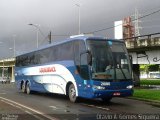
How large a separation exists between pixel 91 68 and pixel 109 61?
1010 millimetres

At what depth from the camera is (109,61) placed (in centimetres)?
1967

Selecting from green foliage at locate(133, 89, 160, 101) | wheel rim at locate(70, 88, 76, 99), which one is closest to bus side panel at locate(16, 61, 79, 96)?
wheel rim at locate(70, 88, 76, 99)

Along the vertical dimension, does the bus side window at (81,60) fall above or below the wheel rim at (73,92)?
above

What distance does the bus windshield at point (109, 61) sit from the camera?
63.8ft

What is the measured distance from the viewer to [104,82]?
63.6ft

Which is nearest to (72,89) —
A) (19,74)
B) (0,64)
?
(19,74)

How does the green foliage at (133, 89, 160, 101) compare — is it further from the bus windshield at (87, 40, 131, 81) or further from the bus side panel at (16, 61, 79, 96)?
the bus side panel at (16, 61, 79, 96)

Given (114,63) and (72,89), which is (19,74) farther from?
(114,63)

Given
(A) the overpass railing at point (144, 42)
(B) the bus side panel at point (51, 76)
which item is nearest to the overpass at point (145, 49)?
(A) the overpass railing at point (144, 42)

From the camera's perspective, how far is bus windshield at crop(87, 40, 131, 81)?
19.5 meters

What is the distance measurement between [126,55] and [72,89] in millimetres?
3738

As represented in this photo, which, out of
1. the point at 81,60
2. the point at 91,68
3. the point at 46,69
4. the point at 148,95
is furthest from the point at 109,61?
the point at 148,95

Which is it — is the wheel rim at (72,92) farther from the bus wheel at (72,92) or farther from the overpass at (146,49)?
the overpass at (146,49)

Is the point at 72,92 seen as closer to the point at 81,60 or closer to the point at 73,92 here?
the point at 73,92
